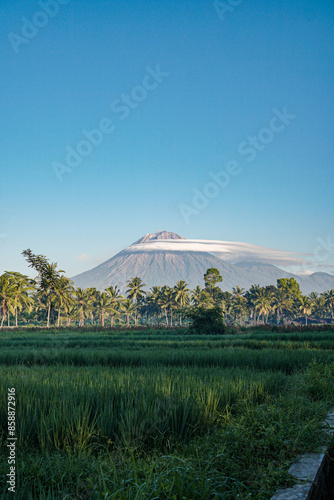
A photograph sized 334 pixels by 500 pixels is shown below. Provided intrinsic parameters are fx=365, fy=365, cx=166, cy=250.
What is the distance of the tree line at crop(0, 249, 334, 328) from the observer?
146 feet

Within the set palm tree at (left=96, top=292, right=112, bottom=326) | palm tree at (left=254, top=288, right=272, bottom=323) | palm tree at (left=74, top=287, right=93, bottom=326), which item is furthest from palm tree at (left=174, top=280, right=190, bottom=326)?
palm tree at (left=254, top=288, right=272, bottom=323)

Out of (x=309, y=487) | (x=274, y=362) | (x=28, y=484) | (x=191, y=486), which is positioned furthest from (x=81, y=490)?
(x=274, y=362)

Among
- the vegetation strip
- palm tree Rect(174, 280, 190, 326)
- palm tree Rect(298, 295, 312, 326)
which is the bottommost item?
palm tree Rect(298, 295, 312, 326)

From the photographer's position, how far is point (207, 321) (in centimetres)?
3147

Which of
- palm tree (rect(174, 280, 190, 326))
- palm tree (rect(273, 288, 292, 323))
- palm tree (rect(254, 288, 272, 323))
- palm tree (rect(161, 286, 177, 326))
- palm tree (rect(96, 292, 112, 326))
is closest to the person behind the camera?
palm tree (rect(174, 280, 190, 326))

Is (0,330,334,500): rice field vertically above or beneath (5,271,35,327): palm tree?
beneath

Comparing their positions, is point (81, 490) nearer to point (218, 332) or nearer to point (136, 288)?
point (218, 332)

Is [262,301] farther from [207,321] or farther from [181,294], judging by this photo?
[207,321]

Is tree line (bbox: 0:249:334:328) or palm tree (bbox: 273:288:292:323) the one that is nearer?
tree line (bbox: 0:249:334:328)

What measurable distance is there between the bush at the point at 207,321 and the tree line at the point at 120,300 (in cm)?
65

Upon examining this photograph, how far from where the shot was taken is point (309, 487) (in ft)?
8.80

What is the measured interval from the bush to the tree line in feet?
2.14

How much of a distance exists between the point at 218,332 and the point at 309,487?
28816 millimetres

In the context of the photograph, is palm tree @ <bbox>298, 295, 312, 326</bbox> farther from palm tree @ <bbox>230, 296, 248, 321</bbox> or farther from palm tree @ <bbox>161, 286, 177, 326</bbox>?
palm tree @ <bbox>161, 286, 177, 326</bbox>
